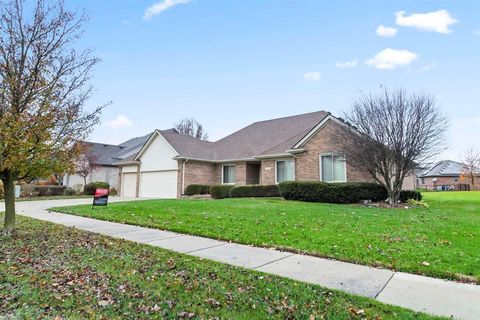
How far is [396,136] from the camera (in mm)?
15086

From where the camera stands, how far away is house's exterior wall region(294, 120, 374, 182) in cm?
1741

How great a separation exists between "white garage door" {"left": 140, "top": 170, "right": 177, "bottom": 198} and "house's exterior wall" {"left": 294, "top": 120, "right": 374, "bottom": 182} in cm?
1016

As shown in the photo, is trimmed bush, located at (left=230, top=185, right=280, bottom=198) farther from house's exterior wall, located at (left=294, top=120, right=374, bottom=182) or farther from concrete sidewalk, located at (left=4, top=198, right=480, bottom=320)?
concrete sidewalk, located at (left=4, top=198, right=480, bottom=320)

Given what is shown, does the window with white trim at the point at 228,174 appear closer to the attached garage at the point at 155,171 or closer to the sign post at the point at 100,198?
the attached garage at the point at 155,171

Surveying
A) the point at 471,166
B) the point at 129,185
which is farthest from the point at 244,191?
the point at 471,166

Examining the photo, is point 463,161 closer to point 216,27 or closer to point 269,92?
point 269,92

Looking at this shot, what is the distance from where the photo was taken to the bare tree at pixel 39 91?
727 centimetres

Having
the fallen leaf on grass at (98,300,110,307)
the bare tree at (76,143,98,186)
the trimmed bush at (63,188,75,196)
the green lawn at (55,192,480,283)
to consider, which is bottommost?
the fallen leaf on grass at (98,300,110,307)

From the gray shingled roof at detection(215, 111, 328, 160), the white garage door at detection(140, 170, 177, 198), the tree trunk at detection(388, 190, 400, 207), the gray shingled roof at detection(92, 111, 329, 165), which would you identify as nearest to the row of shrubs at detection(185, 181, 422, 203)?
the tree trunk at detection(388, 190, 400, 207)

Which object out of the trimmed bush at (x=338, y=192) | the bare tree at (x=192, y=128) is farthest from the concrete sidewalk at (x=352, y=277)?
the bare tree at (x=192, y=128)

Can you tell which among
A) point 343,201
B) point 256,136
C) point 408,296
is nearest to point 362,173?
point 343,201

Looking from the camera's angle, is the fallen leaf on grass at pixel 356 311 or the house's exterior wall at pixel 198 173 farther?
the house's exterior wall at pixel 198 173

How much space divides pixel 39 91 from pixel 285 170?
15539 mm

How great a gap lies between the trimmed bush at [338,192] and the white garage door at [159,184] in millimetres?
10758
